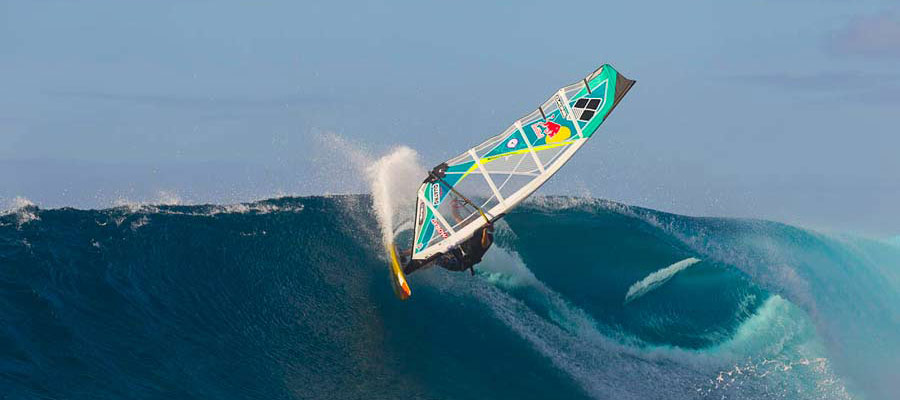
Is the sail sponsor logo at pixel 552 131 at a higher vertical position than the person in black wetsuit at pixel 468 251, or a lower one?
higher

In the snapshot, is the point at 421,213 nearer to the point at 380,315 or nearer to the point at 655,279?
the point at 380,315

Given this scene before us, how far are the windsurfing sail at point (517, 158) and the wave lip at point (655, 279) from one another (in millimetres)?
5105

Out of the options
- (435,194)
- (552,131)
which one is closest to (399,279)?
(435,194)

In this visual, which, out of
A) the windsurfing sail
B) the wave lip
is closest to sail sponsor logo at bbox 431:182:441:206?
the windsurfing sail

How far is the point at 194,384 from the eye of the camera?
42.6ft

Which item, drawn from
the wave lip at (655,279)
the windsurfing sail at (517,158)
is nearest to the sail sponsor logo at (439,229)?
the windsurfing sail at (517,158)

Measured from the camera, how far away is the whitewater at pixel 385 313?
13.6 m

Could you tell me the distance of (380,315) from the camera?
52.1 ft

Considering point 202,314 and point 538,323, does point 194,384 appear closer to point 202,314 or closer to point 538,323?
point 202,314

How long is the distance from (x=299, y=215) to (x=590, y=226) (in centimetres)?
757

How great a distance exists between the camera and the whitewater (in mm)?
13641

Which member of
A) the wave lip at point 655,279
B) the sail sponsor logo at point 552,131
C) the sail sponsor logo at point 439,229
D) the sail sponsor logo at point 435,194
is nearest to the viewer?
the sail sponsor logo at point 439,229

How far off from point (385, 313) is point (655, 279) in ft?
23.6

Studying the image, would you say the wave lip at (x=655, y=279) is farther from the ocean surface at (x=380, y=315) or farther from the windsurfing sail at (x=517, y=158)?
the windsurfing sail at (x=517, y=158)
